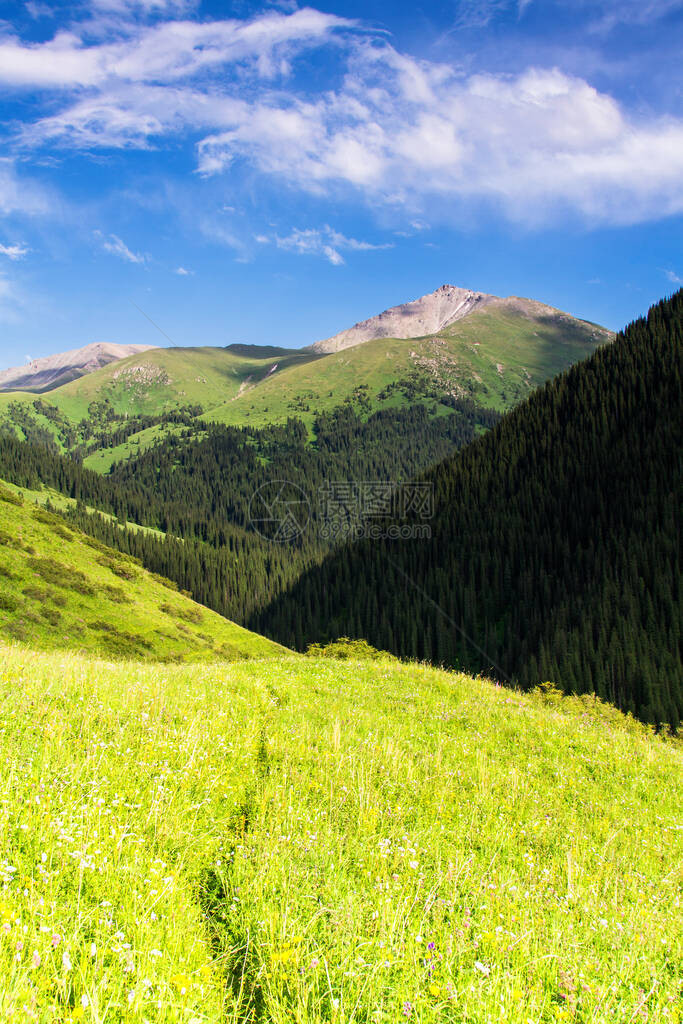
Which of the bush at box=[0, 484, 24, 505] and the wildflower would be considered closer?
the wildflower

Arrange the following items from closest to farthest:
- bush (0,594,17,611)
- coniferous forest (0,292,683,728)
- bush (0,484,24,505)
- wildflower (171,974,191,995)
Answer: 1. wildflower (171,974,191,995)
2. bush (0,594,17,611)
3. bush (0,484,24,505)
4. coniferous forest (0,292,683,728)

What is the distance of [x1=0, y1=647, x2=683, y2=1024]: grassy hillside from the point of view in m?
3.40

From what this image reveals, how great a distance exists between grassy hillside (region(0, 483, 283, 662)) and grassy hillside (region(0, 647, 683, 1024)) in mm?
52988

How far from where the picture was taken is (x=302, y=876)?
189 inches

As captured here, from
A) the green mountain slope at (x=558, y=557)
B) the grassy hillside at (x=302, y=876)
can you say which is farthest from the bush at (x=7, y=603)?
the green mountain slope at (x=558, y=557)

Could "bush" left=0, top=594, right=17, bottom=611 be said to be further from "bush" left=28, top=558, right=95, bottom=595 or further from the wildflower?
the wildflower

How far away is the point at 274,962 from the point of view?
3629 millimetres

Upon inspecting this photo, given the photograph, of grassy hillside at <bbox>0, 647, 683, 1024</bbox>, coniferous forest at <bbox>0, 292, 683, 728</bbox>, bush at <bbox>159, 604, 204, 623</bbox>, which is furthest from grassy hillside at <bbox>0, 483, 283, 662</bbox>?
coniferous forest at <bbox>0, 292, 683, 728</bbox>

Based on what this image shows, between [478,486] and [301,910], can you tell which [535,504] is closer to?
[478,486]

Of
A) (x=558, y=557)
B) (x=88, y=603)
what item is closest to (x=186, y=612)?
(x=88, y=603)

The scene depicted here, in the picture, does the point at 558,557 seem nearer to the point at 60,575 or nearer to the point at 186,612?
the point at 186,612

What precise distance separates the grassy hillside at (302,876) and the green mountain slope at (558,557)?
380 ft

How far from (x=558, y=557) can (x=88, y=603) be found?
425 ft

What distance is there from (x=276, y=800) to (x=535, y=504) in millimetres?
172292
